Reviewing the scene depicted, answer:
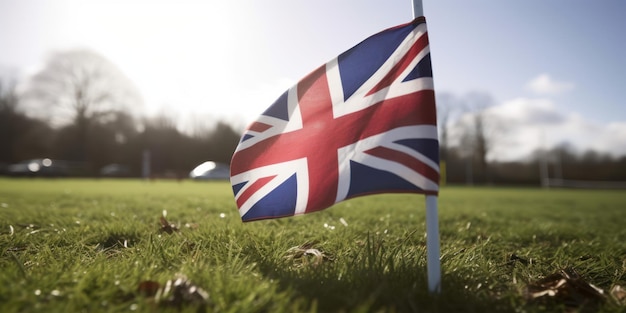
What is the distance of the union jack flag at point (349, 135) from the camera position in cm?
165

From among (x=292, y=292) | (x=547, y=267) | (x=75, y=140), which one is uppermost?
(x=75, y=140)

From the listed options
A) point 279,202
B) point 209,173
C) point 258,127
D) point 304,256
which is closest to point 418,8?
point 258,127

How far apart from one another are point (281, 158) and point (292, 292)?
79 cm

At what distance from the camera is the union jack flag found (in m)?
1.65

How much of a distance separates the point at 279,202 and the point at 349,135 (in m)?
0.53

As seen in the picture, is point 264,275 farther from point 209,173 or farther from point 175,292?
point 209,173

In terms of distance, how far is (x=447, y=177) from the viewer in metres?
37.8

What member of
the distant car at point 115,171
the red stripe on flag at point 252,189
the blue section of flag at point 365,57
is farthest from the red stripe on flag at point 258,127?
the distant car at point 115,171

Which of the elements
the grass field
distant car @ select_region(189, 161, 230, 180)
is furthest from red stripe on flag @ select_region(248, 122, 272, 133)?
distant car @ select_region(189, 161, 230, 180)

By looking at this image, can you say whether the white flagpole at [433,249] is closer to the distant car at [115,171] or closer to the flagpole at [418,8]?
the flagpole at [418,8]

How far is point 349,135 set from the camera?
1.84 meters

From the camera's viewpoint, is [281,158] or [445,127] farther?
[445,127]

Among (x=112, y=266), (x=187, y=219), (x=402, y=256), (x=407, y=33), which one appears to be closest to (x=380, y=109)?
(x=407, y=33)

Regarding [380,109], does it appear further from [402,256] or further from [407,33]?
[402,256]
